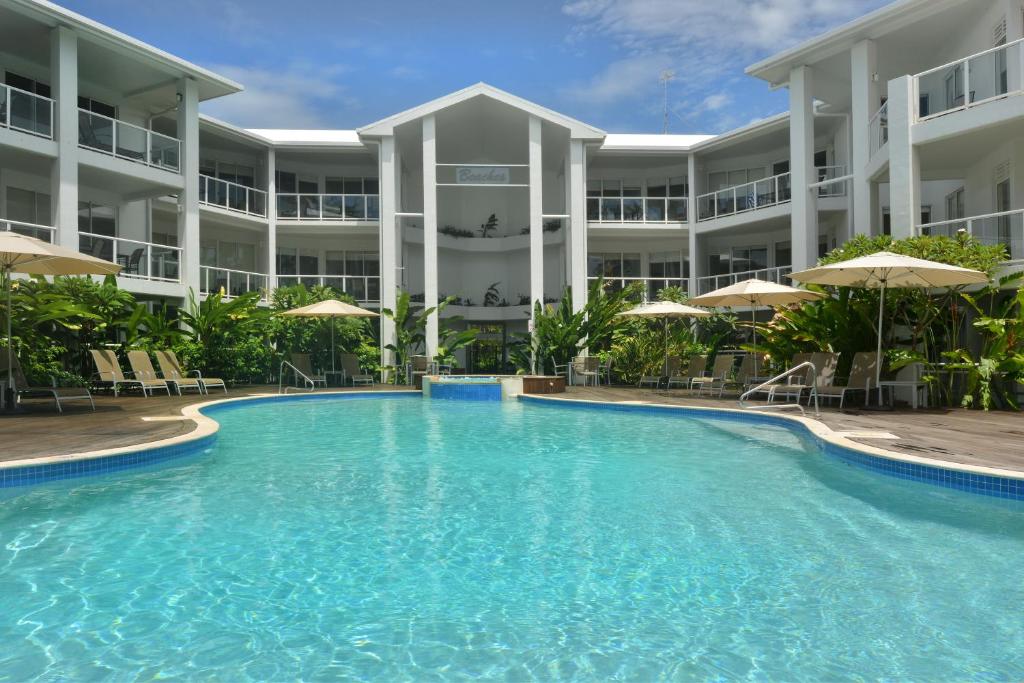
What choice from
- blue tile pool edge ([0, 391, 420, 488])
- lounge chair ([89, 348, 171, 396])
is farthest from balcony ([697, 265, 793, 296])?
blue tile pool edge ([0, 391, 420, 488])

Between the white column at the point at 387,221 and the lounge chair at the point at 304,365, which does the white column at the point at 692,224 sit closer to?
the white column at the point at 387,221

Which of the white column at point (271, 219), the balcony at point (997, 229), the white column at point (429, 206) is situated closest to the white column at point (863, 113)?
the balcony at point (997, 229)

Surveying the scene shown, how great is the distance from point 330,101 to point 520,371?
74486 millimetres

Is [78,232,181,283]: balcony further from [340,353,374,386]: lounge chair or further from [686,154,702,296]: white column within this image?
[686,154,702,296]: white column

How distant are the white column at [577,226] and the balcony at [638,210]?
2619mm

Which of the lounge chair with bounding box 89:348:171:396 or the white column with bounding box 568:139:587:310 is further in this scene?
the white column with bounding box 568:139:587:310

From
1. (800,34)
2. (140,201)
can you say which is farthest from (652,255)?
(800,34)

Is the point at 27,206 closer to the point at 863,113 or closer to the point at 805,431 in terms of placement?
the point at 805,431

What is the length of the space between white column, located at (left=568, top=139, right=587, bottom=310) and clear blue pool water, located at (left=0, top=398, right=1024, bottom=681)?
13621 mm

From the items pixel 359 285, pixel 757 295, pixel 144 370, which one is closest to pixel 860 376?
pixel 757 295

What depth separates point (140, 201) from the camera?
66.2 ft

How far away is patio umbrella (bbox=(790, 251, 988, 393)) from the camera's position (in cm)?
1012

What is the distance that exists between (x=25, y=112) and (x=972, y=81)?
68.2 feet

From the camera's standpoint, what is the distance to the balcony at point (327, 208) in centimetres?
2338
